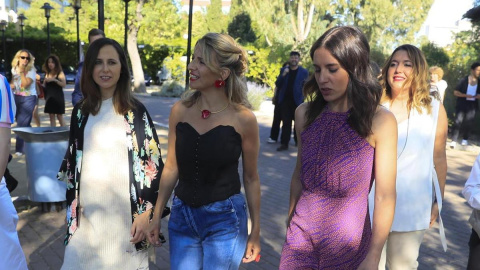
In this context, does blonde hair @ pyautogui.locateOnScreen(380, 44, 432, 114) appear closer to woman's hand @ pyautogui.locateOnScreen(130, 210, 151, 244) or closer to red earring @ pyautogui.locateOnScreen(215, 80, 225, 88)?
red earring @ pyautogui.locateOnScreen(215, 80, 225, 88)

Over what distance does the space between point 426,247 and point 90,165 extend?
391 cm

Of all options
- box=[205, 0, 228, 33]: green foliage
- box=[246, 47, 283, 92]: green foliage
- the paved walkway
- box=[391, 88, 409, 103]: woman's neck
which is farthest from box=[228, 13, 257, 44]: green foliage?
box=[391, 88, 409, 103]: woman's neck

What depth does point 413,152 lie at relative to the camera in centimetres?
300

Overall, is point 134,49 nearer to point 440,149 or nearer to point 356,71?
point 440,149

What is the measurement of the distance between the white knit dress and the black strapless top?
420mm

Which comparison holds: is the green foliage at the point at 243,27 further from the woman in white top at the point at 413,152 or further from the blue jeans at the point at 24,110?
the woman in white top at the point at 413,152

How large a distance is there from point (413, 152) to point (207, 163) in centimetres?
139

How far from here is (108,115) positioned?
2764mm

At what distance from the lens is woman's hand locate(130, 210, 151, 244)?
8.75 ft

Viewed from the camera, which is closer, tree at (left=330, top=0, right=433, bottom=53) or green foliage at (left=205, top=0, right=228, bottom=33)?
tree at (left=330, top=0, right=433, bottom=53)

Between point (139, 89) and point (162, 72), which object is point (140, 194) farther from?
point (162, 72)

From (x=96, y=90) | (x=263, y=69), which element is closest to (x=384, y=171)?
(x=96, y=90)

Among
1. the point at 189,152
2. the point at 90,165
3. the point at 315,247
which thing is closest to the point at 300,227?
the point at 315,247

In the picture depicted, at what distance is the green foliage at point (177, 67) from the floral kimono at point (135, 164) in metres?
22.4
